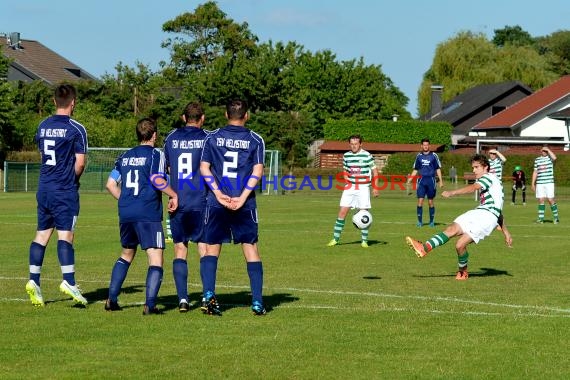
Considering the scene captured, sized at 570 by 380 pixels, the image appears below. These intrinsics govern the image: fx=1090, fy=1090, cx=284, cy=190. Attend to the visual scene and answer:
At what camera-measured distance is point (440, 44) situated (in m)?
96.9

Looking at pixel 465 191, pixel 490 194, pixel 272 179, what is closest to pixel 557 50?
pixel 272 179

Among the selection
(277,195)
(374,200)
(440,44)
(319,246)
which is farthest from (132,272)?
(440,44)

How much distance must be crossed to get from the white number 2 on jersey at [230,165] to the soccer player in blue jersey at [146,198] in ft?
1.94

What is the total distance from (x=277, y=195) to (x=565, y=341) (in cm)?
4051

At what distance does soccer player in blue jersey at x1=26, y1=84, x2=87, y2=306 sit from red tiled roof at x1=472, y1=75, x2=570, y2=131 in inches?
2786

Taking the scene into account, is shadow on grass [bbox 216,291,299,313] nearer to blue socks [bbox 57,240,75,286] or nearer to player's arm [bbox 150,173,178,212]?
player's arm [bbox 150,173,178,212]

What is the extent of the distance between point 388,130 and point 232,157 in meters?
70.0

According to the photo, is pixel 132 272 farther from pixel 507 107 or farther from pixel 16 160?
pixel 507 107

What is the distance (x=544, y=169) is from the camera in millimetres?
29766

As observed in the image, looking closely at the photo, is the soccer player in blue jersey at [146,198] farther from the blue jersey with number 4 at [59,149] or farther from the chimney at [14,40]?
the chimney at [14,40]

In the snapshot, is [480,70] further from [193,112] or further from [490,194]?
[193,112]

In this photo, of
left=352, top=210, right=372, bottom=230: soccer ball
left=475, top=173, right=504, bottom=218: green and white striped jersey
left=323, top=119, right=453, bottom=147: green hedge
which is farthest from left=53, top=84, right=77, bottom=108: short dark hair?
left=323, top=119, right=453, bottom=147: green hedge

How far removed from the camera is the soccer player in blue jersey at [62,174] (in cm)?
1109

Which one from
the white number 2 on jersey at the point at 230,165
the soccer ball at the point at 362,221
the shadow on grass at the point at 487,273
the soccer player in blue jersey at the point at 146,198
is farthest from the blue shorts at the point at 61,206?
the soccer ball at the point at 362,221
